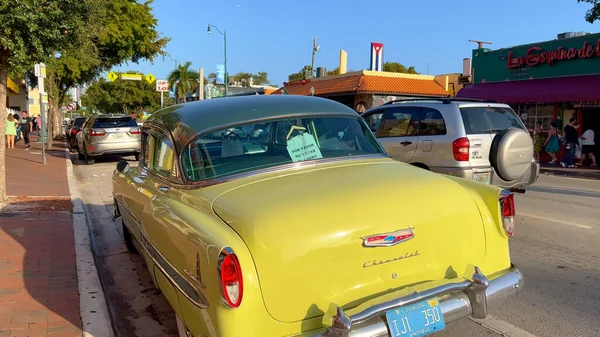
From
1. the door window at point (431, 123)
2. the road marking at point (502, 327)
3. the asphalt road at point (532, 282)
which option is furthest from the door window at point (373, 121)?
the road marking at point (502, 327)

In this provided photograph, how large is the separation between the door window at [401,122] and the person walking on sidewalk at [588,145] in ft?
38.2

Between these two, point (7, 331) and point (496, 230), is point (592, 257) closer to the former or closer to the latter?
point (496, 230)

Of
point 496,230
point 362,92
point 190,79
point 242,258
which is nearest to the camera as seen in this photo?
point 242,258

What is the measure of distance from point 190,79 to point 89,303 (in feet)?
201

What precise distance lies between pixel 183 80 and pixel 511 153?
58836 mm

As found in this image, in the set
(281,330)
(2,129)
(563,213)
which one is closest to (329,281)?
(281,330)

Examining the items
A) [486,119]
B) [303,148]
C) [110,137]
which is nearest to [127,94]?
[110,137]

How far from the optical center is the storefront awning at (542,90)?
17.4 m

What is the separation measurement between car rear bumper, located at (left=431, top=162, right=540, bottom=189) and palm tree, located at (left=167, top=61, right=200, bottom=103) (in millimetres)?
56703

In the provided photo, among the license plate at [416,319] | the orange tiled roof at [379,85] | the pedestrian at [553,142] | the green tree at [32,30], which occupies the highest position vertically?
the orange tiled roof at [379,85]

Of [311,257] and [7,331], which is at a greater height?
[311,257]

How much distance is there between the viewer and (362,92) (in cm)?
2891

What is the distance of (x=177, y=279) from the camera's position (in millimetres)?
3039

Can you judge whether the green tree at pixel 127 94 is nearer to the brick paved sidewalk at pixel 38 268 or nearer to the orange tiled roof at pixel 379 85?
the orange tiled roof at pixel 379 85
